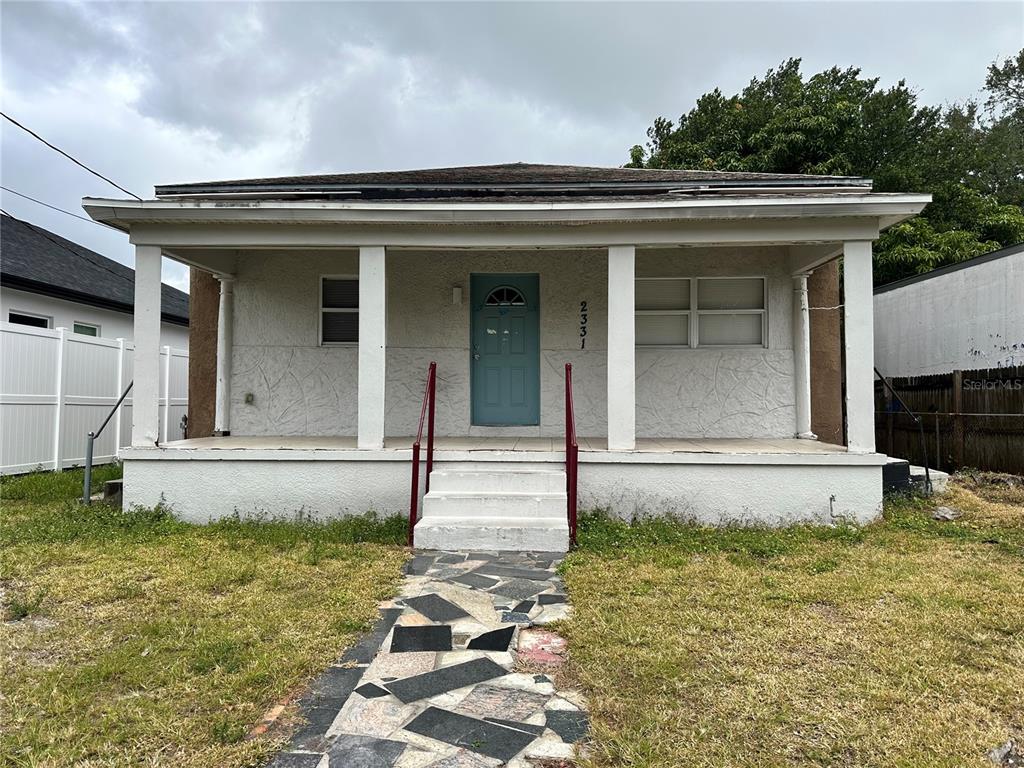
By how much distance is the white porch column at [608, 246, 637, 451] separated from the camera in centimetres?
587

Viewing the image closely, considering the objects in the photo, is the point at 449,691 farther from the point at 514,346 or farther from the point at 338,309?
the point at 338,309

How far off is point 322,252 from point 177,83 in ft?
34.2

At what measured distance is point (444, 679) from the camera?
2871 mm

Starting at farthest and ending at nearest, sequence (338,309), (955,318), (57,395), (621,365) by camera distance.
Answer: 1. (955,318)
2. (57,395)
3. (338,309)
4. (621,365)

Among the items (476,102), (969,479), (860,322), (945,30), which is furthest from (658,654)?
(945,30)

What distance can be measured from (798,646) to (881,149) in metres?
20.1

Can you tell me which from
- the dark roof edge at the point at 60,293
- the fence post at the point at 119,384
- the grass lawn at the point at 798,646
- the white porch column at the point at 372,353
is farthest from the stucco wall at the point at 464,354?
the dark roof edge at the point at 60,293

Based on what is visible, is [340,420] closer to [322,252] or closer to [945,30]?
[322,252]

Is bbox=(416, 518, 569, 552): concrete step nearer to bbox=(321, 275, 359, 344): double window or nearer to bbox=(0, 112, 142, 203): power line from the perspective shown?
bbox=(321, 275, 359, 344): double window

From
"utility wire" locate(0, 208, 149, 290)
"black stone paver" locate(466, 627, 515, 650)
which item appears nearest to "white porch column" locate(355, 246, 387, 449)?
"black stone paver" locate(466, 627, 515, 650)

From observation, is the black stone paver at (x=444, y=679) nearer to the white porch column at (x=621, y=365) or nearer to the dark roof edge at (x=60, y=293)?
the white porch column at (x=621, y=365)

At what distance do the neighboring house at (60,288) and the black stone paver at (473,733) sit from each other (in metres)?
11.5

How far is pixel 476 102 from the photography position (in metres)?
20.7

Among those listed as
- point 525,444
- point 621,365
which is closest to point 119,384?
point 525,444
